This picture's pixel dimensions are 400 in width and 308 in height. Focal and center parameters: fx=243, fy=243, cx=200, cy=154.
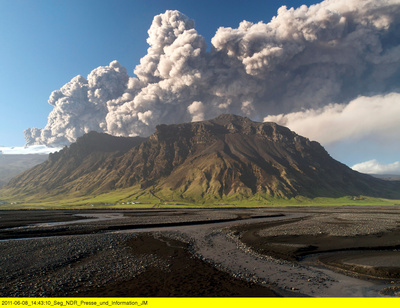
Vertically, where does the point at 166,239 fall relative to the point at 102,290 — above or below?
below

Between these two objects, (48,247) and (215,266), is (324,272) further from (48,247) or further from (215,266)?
(48,247)

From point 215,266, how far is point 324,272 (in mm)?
Result: 12099

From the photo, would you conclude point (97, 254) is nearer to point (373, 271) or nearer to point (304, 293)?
point (304, 293)

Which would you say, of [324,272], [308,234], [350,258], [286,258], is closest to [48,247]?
[286,258]

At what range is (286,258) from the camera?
108ft

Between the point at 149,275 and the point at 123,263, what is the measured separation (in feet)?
20.5

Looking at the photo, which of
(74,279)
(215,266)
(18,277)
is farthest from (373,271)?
(18,277)

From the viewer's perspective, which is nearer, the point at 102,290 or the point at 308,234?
the point at 102,290

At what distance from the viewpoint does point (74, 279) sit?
76.5 ft

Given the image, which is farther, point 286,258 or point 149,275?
point 286,258

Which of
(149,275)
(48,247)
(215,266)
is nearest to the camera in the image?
(149,275)

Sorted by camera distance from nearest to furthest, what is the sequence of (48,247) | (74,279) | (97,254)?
(74,279)
(97,254)
(48,247)

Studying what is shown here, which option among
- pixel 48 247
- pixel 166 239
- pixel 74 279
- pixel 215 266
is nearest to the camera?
pixel 74 279

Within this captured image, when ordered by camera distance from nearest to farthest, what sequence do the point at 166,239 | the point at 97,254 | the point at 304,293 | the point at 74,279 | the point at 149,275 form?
the point at 304,293, the point at 74,279, the point at 149,275, the point at 97,254, the point at 166,239
